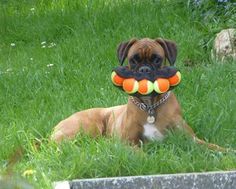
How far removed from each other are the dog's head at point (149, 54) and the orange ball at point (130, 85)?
0.10 metres

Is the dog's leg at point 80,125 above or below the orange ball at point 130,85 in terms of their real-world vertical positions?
below

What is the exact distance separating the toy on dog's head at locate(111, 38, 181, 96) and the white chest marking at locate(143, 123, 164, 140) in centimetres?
30

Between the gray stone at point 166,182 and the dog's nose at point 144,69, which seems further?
the dog's nose at point 144,69

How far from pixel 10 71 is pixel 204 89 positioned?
2375 mm

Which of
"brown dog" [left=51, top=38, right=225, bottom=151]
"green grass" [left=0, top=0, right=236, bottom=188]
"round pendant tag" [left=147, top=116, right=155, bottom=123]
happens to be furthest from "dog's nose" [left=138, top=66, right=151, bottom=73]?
"green grass" [left=0, top=0, right=236, bottom=188]

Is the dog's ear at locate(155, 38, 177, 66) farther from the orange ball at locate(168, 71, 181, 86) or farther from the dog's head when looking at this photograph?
the orange ball at locate(168, 71, 181, 86)

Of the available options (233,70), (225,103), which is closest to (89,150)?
(225,103)

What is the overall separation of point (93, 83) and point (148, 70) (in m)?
1.95

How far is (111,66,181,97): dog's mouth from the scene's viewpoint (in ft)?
13.9

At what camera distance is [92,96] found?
231 inches

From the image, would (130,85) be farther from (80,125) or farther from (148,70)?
(80,125)

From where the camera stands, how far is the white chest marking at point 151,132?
447cm

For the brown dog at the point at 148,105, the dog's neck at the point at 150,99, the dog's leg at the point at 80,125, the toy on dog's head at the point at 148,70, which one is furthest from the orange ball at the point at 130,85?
the dog's leg at the point at 80,125

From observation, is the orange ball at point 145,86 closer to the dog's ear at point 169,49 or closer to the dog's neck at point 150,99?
the dog's neck at point 150,99
